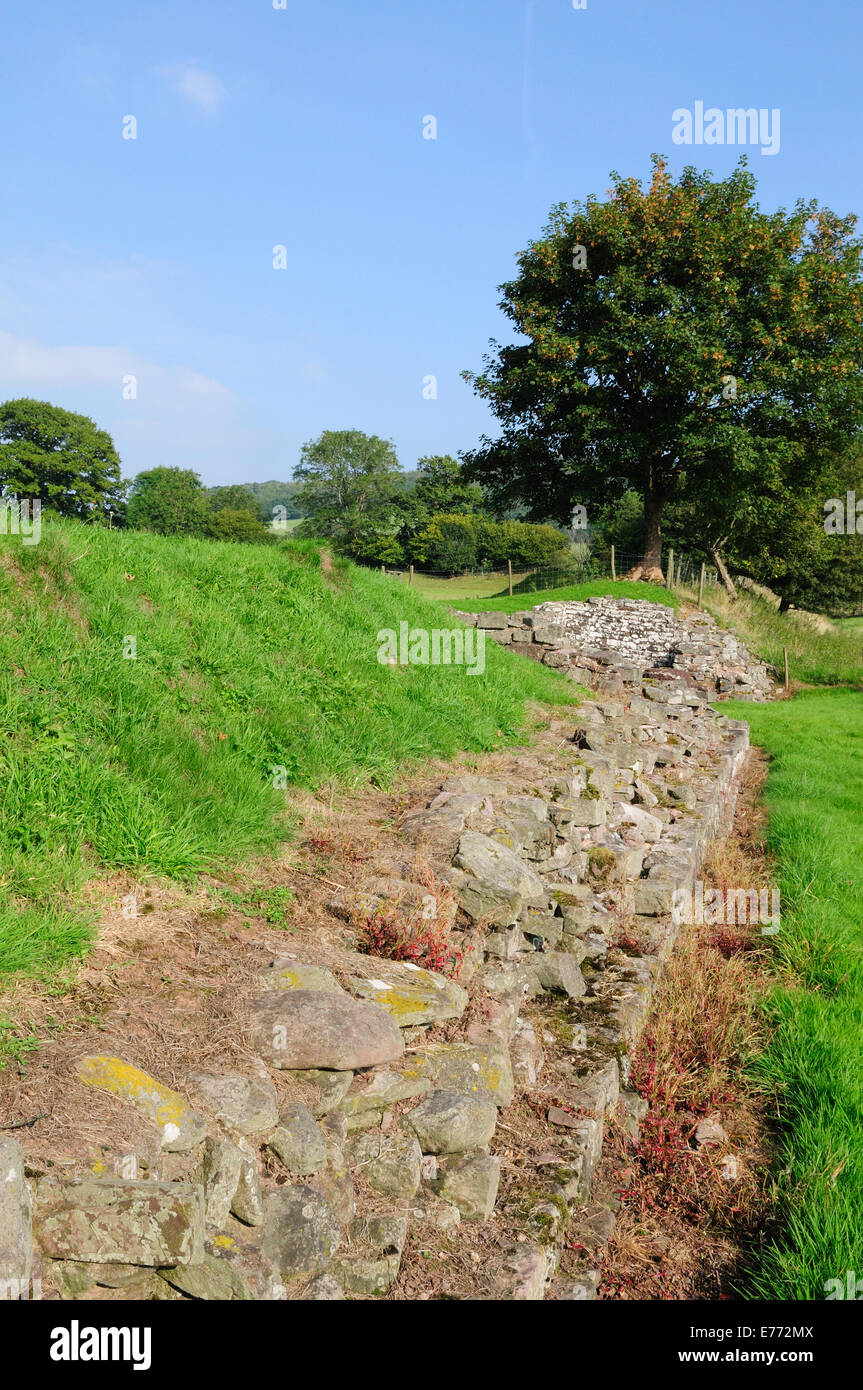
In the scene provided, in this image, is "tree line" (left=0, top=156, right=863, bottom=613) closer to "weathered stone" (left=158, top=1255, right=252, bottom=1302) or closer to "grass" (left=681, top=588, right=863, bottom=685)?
"grass" (left=681, top=588, right=863, bottom=685)

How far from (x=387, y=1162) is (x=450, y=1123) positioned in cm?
39

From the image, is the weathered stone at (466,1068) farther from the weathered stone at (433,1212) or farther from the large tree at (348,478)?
the large tree at (348,478)

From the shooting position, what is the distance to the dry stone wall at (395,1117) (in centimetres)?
254

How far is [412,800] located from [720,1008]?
9.76 feet

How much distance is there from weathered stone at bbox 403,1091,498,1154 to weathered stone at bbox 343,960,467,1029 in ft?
1.51

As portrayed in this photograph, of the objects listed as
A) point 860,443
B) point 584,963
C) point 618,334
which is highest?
point 618,334

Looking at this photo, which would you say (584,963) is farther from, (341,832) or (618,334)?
(618,334)

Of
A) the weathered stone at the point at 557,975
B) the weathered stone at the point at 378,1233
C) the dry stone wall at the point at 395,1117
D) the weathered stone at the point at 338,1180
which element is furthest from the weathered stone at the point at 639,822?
the weathered stone at the point at 378,1233

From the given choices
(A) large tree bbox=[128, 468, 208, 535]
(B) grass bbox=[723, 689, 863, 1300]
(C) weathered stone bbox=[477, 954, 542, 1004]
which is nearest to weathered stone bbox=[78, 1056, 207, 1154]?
(C) weathered stone bbox=[477, 954, 542, 1004]

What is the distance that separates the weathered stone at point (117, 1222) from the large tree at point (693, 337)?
3149 cm

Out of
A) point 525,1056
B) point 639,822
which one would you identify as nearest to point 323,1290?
point 525,1056

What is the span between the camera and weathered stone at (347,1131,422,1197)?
11.8 feet

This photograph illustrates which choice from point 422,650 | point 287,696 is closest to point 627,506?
point 422,650

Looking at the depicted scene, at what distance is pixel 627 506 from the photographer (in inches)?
2502
